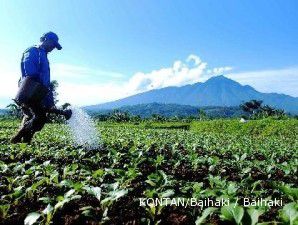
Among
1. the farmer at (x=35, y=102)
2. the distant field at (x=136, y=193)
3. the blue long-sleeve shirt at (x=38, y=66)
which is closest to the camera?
the distant field at (x=136, y=193)

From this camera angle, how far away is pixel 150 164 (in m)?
5.47

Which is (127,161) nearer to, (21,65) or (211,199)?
(211,199)

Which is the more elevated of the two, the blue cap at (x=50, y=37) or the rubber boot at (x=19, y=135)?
the blue cap at (x=50, y=37)

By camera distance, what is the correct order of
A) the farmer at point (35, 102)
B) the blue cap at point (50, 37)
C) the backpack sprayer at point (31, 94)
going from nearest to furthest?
the backpack sprayer at point (31, 94) < the farmer at point (35, 102) < the blue cap at point (50, 37)

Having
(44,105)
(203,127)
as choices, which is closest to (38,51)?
(44,105)

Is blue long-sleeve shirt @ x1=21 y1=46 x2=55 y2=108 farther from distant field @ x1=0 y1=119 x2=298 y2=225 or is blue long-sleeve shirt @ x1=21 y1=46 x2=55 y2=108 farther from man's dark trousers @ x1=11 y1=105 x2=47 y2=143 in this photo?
distant field @ x1=0 y1=119 x2=298 y2=225

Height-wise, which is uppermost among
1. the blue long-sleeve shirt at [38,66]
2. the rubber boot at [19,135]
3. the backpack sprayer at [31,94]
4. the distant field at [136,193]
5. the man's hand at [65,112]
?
the blue long-sleeve shirt at [38,66]

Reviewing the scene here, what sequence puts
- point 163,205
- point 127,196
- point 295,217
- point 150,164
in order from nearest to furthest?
1. point 295,217
2. point 163,205
3. point 127,196
4. point 150,164

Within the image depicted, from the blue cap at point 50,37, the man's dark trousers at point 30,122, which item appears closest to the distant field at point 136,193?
the man's dark trousers at point 30,122

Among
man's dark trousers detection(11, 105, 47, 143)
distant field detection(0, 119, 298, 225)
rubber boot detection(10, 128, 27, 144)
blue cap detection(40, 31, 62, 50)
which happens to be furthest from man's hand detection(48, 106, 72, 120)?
distant field detection(0, 119, 298, 225)

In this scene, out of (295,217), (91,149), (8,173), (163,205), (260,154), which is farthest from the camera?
(260,154)

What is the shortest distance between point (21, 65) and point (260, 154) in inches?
198

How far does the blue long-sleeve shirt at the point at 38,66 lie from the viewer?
25.8 feet

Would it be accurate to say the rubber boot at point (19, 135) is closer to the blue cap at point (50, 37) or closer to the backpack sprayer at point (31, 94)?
the backpack sprayer at point (31, 94)
